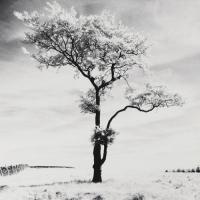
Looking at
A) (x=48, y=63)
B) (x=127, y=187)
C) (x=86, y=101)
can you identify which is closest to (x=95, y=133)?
(x=86, y=101)

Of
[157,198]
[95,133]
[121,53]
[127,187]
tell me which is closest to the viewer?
[157,198]

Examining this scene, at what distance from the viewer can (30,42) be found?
33.7 meters

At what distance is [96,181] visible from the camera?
1255 inches

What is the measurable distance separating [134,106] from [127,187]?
32.1 feet

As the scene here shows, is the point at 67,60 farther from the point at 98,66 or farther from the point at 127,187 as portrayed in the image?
the point at 127,187

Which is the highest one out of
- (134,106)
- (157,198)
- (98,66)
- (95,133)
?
(98,66)

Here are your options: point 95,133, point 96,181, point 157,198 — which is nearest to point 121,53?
point 95,133

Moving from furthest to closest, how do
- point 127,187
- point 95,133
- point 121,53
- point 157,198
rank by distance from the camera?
point 121,53 → point 95,133 → point 127,187 → point 157,198

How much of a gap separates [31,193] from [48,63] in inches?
559

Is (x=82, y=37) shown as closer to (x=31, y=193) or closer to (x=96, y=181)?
(x=96, y=181)

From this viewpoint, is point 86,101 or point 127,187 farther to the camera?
point 86,101

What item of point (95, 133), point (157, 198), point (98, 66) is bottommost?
point (157, 198)

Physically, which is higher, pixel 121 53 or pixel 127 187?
pixel 121 53

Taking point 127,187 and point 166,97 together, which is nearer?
point 127,187
